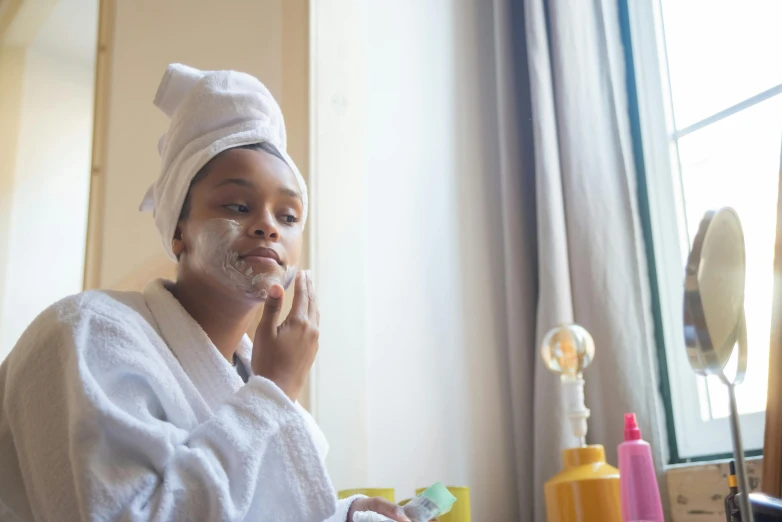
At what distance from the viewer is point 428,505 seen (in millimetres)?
810

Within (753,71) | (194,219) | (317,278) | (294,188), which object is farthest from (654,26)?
(194,219)

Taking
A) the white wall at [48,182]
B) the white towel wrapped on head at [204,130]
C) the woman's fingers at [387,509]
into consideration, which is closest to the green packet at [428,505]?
the woman's fingers at [387,509]

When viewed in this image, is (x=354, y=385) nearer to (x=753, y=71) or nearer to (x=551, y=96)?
(x=551, y=96)

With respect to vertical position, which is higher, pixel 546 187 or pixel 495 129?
pixel 495 129

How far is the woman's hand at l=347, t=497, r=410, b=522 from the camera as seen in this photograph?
2.54ft

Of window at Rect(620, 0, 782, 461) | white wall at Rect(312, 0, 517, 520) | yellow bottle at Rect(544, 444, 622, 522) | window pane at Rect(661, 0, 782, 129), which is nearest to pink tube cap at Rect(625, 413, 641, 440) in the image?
yellow bottle at Rect(544, 444, 622, 522)

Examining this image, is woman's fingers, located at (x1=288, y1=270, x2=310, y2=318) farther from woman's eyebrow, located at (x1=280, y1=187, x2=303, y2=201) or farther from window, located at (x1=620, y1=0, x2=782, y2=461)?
window, located at (x1=620, y1=0, x2=782, y2=461)

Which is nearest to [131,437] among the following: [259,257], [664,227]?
[259,257]

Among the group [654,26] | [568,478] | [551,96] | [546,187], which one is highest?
[654,26]

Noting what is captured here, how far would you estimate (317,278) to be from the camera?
1230 millimetres

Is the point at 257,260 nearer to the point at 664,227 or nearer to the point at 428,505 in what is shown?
the point at 428,505

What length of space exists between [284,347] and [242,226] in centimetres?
15

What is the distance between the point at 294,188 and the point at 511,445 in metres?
0.74

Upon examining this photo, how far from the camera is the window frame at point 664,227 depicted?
4.11 feet
